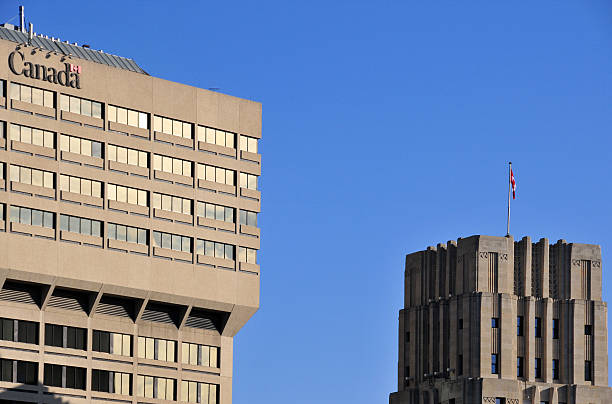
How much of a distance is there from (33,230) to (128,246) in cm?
1192

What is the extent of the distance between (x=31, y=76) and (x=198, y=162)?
22.4 m

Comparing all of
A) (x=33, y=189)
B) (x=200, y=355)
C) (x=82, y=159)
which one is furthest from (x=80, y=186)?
(x=200, y=355)

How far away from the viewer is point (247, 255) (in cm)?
19100

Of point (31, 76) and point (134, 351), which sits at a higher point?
point (31, 76)

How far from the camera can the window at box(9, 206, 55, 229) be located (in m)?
172

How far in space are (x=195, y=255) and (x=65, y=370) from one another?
770 inches

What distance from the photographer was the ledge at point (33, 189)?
172250 mm

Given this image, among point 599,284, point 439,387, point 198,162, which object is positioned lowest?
point 439,387

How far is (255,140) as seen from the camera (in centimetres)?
19450

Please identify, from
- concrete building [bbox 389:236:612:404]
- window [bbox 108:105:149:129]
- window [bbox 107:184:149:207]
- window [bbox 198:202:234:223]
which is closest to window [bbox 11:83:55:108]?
window [bbox 108:105:149:129]

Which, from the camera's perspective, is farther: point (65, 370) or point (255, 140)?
point (255, 140)

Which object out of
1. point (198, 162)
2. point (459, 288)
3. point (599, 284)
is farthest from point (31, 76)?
point (599, 284)

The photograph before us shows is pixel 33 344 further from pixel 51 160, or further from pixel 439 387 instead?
pixel 439 387

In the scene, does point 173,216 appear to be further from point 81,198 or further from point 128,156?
point 81,198
